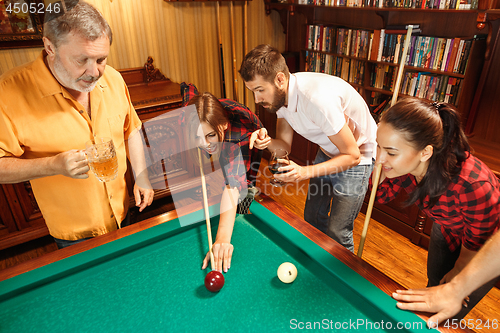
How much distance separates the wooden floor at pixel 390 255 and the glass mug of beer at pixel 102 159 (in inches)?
67.3

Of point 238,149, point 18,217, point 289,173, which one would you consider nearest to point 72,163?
point 238,149

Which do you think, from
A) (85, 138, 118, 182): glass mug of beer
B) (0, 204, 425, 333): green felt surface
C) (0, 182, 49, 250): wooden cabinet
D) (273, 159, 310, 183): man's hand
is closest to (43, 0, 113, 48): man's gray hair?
(85, 138, 118, 182): glass mug of beer

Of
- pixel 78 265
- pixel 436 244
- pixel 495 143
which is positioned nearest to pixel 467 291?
pixel 436 244

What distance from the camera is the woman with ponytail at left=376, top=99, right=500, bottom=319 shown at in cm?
116

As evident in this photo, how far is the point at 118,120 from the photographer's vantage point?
1558 mm

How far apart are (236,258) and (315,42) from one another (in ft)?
8.94

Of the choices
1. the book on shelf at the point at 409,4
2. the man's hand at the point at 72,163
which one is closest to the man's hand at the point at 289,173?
the man's hand at the point at 72,163

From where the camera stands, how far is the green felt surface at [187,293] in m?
1.00

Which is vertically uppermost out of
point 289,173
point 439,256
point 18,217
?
point 289,173

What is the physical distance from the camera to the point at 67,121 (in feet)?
4.50

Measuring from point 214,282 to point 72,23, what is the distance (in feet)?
3.48

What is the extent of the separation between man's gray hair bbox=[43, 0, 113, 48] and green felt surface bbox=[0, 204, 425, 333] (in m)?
0.81

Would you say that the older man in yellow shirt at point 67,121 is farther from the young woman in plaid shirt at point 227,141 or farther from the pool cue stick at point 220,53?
the pool cue stick at point 220,53

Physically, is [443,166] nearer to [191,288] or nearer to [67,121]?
[191,288]
